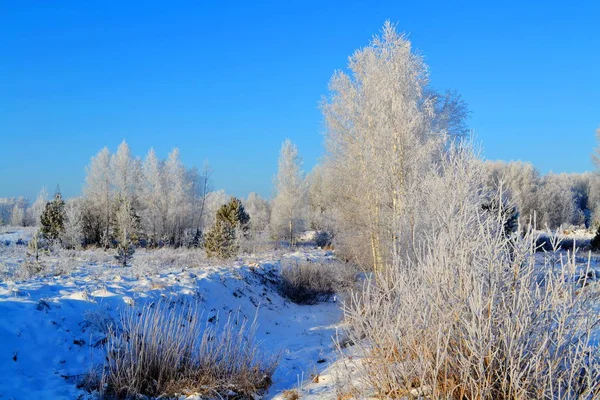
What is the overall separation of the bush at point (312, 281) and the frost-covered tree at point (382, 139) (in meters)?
0.87

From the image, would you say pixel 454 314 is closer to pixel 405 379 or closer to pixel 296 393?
pixel 405 379

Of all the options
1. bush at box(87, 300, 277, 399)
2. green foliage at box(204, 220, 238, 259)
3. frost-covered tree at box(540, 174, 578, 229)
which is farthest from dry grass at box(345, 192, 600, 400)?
frost-covered tree at box(540, 174, 578, 229)

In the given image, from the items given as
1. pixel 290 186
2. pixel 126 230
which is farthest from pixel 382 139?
pixel 290 186

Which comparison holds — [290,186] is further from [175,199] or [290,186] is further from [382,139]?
[382,139]

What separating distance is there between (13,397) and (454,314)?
387 centimetres

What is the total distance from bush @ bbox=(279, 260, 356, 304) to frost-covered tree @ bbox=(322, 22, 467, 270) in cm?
87

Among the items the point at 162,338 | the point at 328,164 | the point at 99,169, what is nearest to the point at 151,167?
the point at 99,169

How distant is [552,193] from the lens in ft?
108

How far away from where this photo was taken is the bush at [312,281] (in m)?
10.8

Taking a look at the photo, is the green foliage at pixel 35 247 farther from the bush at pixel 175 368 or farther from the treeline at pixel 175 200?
the treeline at pixel 175 200

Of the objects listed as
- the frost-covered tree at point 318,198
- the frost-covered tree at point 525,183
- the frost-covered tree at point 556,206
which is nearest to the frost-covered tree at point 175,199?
the frost-covered tree at point 318,198

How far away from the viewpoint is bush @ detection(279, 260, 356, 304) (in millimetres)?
10844

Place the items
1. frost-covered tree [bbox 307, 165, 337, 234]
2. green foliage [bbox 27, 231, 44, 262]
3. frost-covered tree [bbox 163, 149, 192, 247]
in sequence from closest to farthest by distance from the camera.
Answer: green foliage [bbox 27, 231, 44, 262], frost-covered tree [bbox 307, 165, 337, 234], frost-covered tree [bbox 163, 149, 192, 247]

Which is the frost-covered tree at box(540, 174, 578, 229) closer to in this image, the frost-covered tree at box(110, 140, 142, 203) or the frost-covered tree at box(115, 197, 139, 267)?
the frost-covered tree at box(115, 197, 139, 267)
